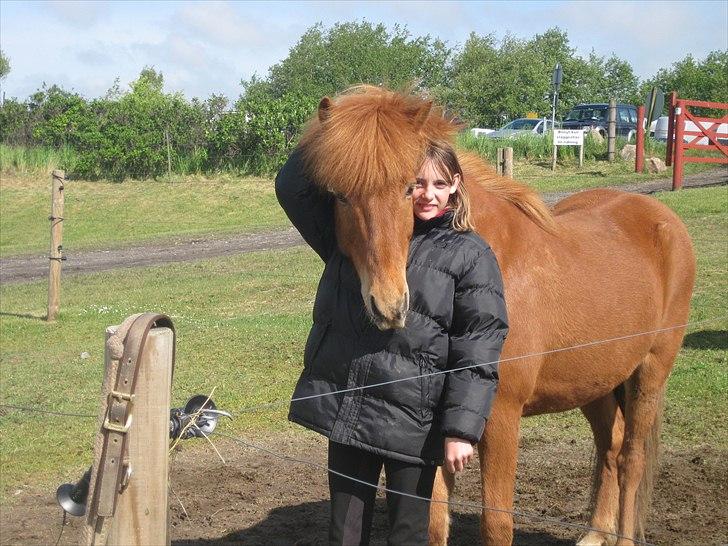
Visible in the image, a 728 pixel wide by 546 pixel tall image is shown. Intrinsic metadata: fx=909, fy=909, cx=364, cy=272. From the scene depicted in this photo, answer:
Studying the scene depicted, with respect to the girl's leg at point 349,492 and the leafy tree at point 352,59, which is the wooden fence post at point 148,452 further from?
the leafy tree at point 352,59

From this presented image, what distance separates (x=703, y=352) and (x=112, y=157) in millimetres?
22592

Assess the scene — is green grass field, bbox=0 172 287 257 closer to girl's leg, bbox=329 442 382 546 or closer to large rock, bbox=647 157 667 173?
large rock, bbox=647 157 667 173

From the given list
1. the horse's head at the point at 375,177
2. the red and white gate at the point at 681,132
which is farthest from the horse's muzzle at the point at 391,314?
the red and white gate at the point at 681,132

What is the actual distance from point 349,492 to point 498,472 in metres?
0.89

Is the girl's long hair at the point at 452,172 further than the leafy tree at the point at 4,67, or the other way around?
the leafy tree at the point at 4,67

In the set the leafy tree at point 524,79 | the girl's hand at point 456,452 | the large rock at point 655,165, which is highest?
the leafy tree at point 524,79

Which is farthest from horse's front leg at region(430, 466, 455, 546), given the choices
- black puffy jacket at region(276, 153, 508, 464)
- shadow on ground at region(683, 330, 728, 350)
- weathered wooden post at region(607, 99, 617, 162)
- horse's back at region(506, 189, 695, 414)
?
weathered wooden post at region(607, 99, 617, 162)

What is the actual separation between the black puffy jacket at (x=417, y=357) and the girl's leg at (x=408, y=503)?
8 cm

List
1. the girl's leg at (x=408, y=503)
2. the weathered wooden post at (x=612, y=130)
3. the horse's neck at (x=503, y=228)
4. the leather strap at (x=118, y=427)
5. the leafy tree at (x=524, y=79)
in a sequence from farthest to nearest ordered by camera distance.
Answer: the leafy tree at (x=524, y=79) → the weathered wooden post at (x=612, y=130) → the horse's neck at (x=503, y=228) → the girl's leg at (x=408, y=503) → the leather strap at (x=118, y=427)

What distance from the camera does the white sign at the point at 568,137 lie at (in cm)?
2480

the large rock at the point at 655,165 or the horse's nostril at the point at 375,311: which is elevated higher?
the large rock at the point at 655,165

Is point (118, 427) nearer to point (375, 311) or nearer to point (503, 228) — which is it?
point (375, 311)

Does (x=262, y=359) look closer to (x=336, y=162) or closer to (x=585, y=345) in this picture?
(x=585, y=345)

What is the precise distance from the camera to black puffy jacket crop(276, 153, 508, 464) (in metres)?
3.10
